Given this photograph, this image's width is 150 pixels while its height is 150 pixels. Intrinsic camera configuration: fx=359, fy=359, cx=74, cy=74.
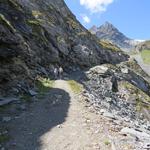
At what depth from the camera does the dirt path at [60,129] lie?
22703 millimetres

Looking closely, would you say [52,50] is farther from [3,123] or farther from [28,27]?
[3,123]

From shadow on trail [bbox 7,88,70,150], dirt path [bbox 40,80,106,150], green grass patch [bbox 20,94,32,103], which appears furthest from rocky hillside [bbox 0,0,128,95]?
dirt path [bbox 40,80,106,150]

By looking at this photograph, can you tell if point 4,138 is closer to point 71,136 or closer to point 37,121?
point 71,136

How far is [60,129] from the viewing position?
26000mm

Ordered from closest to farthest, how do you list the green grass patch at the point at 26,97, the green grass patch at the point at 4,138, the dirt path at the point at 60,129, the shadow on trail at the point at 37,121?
the dirt path at the point at 60,129 → the shadow on trail at the point at 37,121 → the green grass patch at the point at 4,138 → the green grass patch at the point at 26,97

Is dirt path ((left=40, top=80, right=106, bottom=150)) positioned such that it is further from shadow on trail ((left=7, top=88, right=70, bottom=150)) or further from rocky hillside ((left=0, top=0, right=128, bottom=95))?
rocky hillside ((left=0, top=0, right=128, bottom=95))

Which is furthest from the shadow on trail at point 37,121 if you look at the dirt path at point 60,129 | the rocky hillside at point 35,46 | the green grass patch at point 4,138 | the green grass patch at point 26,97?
the rocky hillside at point 35,46

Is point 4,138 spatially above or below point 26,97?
below

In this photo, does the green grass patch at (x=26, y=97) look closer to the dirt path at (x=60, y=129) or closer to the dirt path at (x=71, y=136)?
the dirt path at (x=60, y=129)

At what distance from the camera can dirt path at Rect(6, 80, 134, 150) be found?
22.7m

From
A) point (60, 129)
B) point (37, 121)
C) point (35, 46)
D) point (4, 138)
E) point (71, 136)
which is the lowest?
point (4, 138)

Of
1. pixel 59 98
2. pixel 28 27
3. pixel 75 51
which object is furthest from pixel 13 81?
pixel 75 51

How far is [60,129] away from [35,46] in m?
39.7

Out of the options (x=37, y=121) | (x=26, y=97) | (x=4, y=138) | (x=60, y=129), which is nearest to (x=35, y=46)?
(x=26, y=97)
